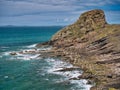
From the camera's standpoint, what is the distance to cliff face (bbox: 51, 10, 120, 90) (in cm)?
7469

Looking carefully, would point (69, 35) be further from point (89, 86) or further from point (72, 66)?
point (89, 86)

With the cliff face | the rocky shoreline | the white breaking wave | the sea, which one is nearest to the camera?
the white breaking wave

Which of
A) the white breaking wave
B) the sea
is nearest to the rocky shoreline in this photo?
the white breaking wave

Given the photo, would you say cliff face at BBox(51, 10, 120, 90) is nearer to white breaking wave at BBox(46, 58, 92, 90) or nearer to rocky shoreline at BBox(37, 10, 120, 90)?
rocky shoreline at BBox(37, 10, 120, 90)

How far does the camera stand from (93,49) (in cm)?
10731

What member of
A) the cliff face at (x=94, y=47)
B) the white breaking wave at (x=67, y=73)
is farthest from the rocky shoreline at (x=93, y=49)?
the white breaking wave at (x=67, y=73)

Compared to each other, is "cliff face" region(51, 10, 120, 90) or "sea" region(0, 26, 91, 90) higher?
"cliff face" region(51, 10, 120, 90)

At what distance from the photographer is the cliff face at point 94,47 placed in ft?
245

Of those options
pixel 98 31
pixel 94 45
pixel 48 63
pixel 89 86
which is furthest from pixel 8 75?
pixel 98 31

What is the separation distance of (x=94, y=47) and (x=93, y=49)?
1.12 meters

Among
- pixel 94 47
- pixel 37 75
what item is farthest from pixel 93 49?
pixel 37 75

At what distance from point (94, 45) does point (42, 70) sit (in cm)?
3024

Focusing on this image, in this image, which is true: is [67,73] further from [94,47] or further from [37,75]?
[94,47]

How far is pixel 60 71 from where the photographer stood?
281 feet
